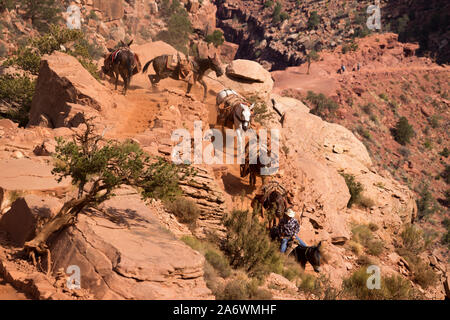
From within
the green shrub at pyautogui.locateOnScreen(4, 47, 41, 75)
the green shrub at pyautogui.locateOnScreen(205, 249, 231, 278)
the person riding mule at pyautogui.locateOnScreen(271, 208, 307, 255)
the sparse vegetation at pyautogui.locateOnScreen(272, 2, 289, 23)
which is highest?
the sparse vegetation at pyautogui.locateOnScreen(272, 2, 289, 23)

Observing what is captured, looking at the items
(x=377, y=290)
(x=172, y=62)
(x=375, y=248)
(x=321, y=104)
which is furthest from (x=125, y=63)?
(x=321, y=104)

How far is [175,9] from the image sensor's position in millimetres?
63125

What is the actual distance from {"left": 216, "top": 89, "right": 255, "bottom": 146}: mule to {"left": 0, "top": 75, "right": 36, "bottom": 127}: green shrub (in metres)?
8.82

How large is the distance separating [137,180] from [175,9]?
6062cm

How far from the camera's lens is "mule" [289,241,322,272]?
1077 cm

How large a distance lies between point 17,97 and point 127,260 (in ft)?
50.7

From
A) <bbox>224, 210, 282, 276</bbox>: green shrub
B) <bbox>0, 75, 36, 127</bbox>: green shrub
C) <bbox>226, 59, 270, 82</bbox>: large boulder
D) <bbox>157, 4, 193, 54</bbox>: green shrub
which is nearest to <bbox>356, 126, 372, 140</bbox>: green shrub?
<bbox>157, 4, 193, 54</bbox>: green shrub

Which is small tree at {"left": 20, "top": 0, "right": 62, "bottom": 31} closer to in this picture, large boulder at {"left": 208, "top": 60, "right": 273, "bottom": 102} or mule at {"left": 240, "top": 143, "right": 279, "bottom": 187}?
large boulder at {"left": 208, "top": 60, "right": 273, "bottom": 102}

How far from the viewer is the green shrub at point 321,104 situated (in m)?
49.4

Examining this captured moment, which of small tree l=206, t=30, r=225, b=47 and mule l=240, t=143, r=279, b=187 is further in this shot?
small tree l=206, t=30, r=225, b=47

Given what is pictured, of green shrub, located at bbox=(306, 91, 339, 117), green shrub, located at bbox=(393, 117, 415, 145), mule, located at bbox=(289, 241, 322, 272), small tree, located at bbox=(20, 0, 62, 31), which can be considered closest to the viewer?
mule, located at bbox=(289, 241, 322, 272)

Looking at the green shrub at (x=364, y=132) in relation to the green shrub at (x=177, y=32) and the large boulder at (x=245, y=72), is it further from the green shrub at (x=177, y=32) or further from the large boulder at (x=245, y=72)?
the large boulder at (x=245, y=72)

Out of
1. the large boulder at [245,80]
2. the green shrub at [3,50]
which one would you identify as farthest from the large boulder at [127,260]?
the green shrub at [3,50]

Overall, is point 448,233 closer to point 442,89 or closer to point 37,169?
point 442,89
